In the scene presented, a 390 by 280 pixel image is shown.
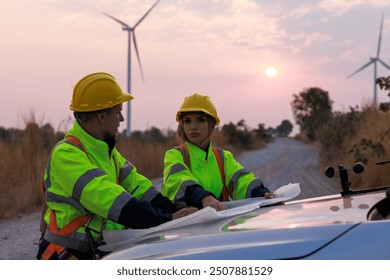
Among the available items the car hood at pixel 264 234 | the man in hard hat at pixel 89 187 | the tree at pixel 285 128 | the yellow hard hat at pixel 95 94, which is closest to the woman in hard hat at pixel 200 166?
the man in hard hat at pixel 89 187

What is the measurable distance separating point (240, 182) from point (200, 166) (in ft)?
0.96

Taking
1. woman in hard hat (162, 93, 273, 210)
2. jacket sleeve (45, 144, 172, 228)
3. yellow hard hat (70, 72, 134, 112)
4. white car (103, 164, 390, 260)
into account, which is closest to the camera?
white car (103, 164, 390, 260)

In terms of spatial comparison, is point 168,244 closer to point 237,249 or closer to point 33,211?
point 237,249

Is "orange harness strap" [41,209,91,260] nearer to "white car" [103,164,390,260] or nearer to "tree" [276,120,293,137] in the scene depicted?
"white car" [103,164,390,260]

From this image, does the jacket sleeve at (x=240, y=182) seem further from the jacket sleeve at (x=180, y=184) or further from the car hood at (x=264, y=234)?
the car hood at (x=264, y=234)

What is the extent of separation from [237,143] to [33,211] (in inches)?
1166

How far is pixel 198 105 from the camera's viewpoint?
4.34 meters

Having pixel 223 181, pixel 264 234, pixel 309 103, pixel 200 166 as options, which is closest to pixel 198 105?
pixel 200 166

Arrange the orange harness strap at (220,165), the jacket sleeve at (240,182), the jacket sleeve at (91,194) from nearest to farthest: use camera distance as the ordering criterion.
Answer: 1. the jacket sleeve at (91,194)
2. the jacket sleeve at (240,182)
3. the orange harness strap at (220,165)

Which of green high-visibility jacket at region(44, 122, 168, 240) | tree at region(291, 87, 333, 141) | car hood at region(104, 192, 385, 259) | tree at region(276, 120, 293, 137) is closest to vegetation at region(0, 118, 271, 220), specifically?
green high-visibility jacket at region(44, 122, 168, 240)

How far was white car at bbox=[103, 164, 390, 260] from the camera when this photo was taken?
192 centimetres

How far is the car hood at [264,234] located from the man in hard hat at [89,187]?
0.65ft

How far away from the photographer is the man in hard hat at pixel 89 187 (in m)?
2.85

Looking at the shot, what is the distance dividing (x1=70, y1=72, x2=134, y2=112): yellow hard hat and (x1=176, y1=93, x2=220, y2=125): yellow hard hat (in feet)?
3.84
